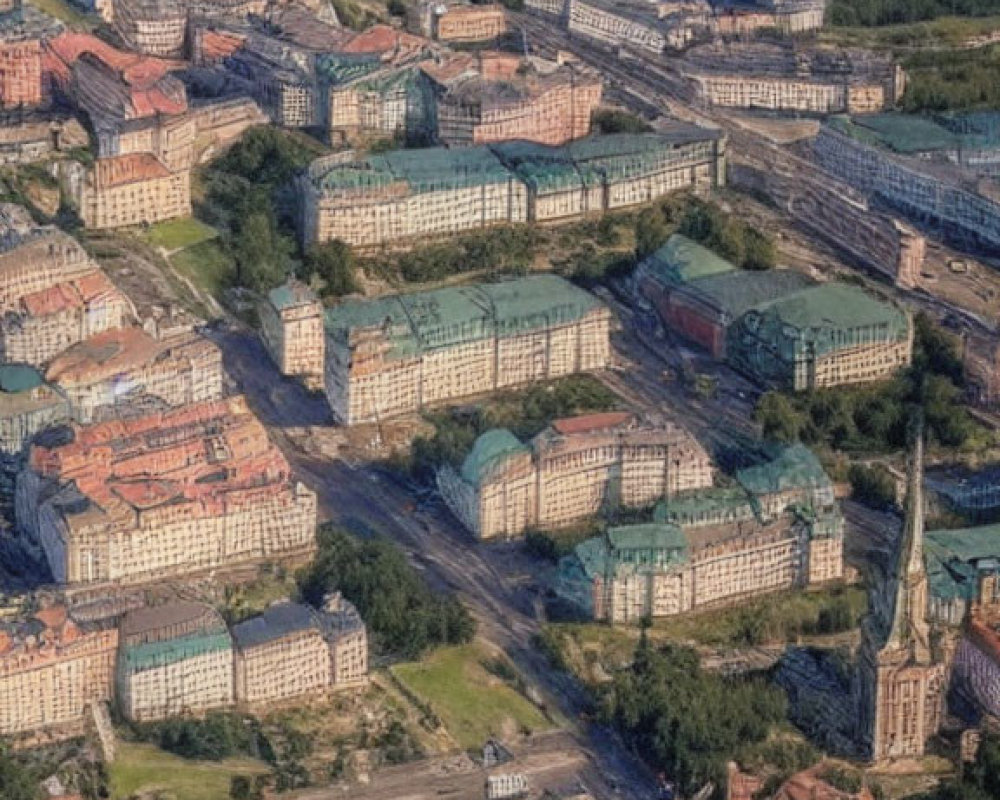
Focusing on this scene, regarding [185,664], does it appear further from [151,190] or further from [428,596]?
[151,190]

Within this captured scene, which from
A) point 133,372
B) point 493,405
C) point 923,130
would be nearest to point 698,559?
point 493,405

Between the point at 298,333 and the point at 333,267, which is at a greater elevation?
the point at 298,333

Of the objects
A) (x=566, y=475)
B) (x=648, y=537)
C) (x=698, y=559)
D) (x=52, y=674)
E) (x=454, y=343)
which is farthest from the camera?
(x=454, y=343)

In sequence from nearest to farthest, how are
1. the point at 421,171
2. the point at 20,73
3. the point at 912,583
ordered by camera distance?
the point at 912,583
the point at 421,171
the point at 20,73

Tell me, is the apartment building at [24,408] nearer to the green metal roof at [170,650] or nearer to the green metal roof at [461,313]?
the green metal roof at [461,313]

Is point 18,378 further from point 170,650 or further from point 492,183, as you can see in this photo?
point 492,183

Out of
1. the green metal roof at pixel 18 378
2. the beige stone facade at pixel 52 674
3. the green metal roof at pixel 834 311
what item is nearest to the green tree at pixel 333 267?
the green metal roof at pixel 18 378

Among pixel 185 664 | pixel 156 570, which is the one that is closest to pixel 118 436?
pixel 156 570
